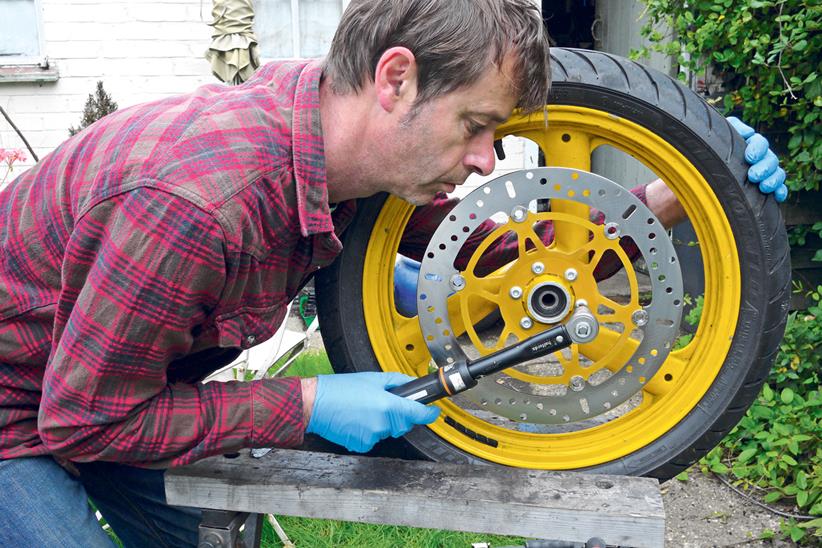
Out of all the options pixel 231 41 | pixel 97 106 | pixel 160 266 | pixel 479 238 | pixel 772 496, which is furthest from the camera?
pixel 97 106

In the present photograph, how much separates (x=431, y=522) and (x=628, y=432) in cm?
53

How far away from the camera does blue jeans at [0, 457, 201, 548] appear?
1.31m

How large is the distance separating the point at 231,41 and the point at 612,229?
3206 mm

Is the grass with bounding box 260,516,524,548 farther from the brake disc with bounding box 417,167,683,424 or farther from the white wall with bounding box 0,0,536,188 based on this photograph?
the white wall with bounding box 0,0,536,188

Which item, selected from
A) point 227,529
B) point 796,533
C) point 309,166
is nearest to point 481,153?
point 309,166

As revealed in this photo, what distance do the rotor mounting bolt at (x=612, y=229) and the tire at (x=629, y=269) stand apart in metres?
0.17

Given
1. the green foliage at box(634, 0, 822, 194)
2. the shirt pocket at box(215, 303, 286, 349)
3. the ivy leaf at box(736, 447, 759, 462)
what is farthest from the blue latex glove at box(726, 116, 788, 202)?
the ivy leaf at box(736, 447, 759, 462)

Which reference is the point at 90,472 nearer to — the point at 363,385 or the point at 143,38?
the point at 363,385

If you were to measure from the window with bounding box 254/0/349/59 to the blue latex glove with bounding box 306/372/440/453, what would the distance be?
3791mm

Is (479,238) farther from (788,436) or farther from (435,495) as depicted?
(788,436)

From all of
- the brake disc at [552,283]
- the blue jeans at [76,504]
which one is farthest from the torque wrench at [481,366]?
the blue jeans at [76,504]

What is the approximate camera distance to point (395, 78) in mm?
1206

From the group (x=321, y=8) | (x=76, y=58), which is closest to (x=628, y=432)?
(x=321, y=8)

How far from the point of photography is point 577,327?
1.35 m
